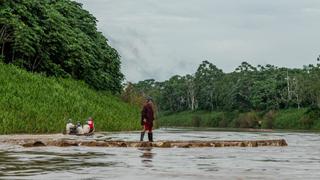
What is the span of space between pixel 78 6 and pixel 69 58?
16409 millimetres

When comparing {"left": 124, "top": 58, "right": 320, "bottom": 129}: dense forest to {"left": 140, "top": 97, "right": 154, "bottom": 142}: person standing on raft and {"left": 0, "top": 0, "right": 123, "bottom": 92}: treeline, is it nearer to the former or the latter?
{"left": 0, "top": 0, "right": 123, "bottom": 92}: treeline

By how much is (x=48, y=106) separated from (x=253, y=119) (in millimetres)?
77611

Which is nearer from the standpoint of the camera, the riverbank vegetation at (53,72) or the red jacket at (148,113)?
the red jacket at (148,113)

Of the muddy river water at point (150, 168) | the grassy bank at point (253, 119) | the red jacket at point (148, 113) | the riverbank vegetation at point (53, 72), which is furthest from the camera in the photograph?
the grassy bank at point (253, 119)

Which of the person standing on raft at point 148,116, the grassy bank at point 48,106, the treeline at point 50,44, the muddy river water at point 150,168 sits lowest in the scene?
the muddy river water at point 150,168

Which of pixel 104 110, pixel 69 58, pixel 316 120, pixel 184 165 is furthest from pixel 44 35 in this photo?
pixel 316 120

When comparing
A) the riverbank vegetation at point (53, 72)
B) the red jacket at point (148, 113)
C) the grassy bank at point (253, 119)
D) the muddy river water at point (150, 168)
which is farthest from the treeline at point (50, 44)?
the grassy bank at point (253, 119)

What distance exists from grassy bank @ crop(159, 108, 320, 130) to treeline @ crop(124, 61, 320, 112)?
134 inches

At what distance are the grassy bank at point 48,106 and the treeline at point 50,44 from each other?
150 inches

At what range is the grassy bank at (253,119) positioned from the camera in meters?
93.9

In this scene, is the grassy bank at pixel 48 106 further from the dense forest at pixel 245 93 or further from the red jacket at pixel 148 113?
the dense forest at pixel 245 93

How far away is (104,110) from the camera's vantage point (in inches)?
1686

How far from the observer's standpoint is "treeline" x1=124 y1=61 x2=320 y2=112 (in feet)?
371

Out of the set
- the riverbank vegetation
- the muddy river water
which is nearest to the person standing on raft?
the muddy river water
